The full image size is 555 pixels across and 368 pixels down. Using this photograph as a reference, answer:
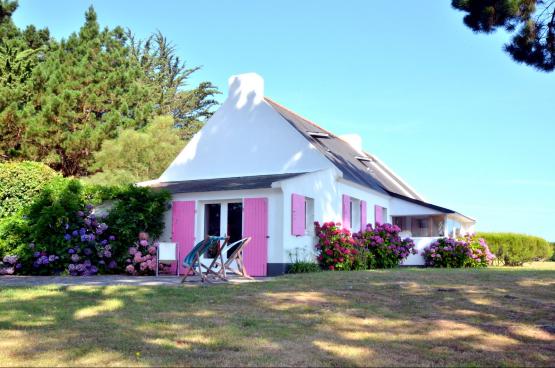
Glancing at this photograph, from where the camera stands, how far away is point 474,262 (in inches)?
808

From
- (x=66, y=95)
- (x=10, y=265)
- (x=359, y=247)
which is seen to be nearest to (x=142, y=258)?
(x=10, y=265)

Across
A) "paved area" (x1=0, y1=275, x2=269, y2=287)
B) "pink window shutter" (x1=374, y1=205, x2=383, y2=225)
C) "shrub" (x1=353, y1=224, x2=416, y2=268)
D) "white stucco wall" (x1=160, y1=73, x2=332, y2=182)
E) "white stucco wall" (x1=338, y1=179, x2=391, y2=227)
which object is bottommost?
"paved area" (x1=0, y1=275, x2=269, y2=287)

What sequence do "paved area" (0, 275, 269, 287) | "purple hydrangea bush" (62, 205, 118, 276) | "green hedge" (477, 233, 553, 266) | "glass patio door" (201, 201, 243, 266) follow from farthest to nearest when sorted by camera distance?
"green hedge" (477, 233, 553, 266) < "glass patio door" (201, 201, 243, 266) < "purple hydrangea bush" (62, 205, 118, 276) < "paved area" (0, 275, 269, 287)

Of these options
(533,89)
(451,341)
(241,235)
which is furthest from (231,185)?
(451,341)

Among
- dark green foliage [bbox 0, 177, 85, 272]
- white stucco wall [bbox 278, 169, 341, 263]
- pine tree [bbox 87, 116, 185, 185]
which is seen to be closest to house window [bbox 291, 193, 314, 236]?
white stucco wall [bbox 278, 169, 341, 263]

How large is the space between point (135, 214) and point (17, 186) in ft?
13.5

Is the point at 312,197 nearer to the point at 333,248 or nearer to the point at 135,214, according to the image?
the point at 333,248

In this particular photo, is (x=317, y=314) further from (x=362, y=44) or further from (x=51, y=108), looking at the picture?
(x=51, y=108)

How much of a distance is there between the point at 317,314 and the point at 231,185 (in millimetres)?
8661

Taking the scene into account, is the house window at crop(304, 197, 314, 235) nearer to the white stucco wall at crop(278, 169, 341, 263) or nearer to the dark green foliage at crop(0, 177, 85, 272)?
the white stucco wall at crop(278, 169, 341, 263)

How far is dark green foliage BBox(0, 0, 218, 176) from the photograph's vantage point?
2358 cm

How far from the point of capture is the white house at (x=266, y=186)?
1444 cm

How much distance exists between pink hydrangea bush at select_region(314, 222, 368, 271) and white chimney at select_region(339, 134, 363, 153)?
39.4 feet

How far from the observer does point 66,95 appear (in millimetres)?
23844
